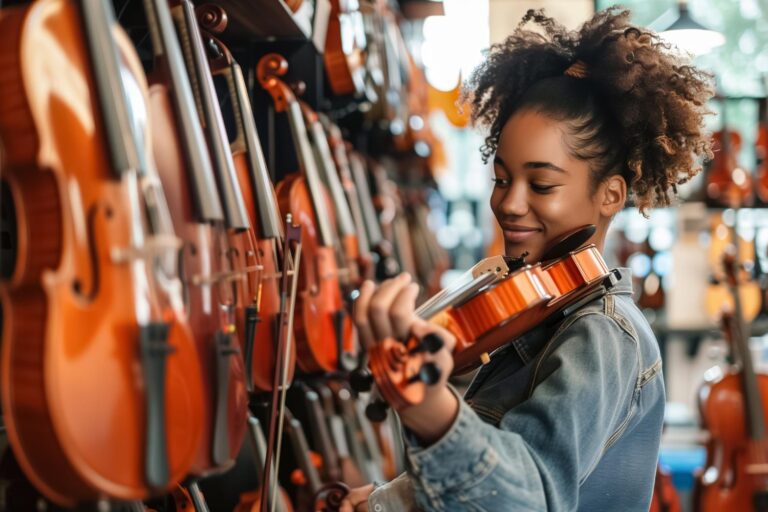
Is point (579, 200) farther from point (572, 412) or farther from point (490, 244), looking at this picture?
point (490, 244)

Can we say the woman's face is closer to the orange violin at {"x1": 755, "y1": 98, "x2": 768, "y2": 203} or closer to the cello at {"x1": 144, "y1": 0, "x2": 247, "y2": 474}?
the cello at {"x1": 144, "y1": 0, "x2": 247, "y2": 474}

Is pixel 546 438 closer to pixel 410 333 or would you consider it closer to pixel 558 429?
pixel 558 429

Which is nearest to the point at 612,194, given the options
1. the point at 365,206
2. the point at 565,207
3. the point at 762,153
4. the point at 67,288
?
the point at 565,207

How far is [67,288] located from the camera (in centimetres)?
87

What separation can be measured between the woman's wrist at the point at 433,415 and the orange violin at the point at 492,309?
0.7 inches

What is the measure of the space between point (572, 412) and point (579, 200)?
1.52ft

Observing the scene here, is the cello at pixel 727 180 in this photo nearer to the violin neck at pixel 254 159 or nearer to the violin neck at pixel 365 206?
the violin neck at pixel 365 206

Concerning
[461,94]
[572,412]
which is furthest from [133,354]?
[461,94]

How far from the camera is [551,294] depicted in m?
1.31

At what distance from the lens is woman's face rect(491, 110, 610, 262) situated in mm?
1500

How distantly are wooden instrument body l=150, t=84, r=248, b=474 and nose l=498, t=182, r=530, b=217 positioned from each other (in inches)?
19.4

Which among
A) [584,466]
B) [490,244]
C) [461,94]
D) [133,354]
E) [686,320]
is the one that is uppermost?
[461,94]

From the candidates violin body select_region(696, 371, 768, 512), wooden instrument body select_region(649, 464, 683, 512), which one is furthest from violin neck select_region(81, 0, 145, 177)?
violin body select_region(696, 371, 768, 512)

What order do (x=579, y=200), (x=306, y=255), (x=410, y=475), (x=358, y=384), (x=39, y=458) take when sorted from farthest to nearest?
(x=306, y=255) → (x=579, y=200) → (x=358, y=384) → (x=410, y=475) → (x=39, y=458)
